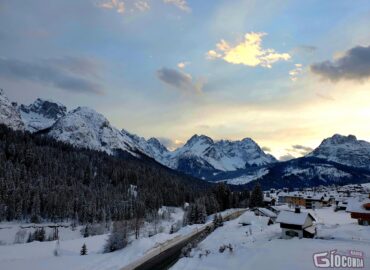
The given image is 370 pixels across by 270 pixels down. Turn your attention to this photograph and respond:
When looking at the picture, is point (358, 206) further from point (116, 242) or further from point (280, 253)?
point (116, 242)

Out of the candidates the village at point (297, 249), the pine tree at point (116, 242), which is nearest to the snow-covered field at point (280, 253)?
the village at point (297, 249)

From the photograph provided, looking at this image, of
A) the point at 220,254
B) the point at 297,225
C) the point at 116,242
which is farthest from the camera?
the point at 116,242

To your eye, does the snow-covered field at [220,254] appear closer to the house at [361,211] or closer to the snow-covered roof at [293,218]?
the snow-covered roof at [293,218]

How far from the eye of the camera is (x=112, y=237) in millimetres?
74125

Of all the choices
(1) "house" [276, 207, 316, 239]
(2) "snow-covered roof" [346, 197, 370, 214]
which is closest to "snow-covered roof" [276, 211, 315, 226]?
(1) "house" [276, 207, 316, 239]

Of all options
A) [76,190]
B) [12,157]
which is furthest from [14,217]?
[12,157]

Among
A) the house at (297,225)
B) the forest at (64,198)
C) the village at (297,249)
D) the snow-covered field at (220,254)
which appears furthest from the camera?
the forest at (64,198)

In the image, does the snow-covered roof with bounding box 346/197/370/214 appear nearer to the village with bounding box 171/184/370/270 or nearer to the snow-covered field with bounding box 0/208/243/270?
the village with bounding box 171/184/370/270

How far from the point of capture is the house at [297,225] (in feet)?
215

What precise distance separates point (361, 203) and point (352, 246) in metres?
32.9

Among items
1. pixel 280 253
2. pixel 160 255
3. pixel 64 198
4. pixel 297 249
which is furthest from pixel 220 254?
pixel 64 198

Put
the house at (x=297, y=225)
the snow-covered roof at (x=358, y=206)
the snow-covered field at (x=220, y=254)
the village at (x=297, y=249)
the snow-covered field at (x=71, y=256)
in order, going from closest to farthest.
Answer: the village at (x=297, y=249), the snow-covered field at (x=220, y=254), the snow-covered field at (x=71, y=256), the house at (x=297, y=225), the snow-covered roof at (x=358, y=206)

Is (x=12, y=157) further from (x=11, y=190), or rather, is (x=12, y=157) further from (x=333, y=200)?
(x=333, y=200)

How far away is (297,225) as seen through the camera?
65.2 m
